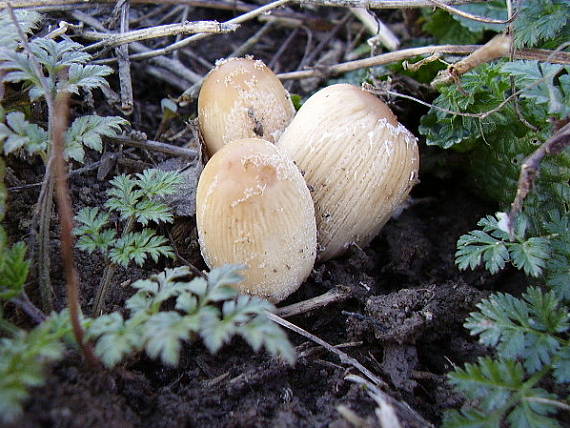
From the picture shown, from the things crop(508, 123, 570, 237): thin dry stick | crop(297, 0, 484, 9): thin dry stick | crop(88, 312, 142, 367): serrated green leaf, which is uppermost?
crop(297, 0, 484, 9): thin dry stick

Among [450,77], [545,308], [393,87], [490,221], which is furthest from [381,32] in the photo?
[545,308]

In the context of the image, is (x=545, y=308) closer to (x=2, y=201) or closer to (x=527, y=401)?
(x=527, y=401)

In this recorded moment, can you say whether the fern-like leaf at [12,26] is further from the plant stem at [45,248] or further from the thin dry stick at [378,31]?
the thin dry stick at [378,31]

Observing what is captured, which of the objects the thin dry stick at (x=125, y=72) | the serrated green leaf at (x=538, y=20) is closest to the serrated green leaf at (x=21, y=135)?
the thin dry stick at (x=125, y=72)

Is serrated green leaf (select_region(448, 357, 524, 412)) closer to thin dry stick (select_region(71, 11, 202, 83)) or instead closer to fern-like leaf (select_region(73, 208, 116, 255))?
fern-like leaf (select_region(73, 208, 116, 255))

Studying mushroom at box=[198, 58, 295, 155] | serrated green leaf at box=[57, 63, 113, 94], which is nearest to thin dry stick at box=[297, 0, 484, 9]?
mushroom at box=[198, 58, 295, 155]

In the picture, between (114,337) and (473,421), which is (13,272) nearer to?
(114,337)
